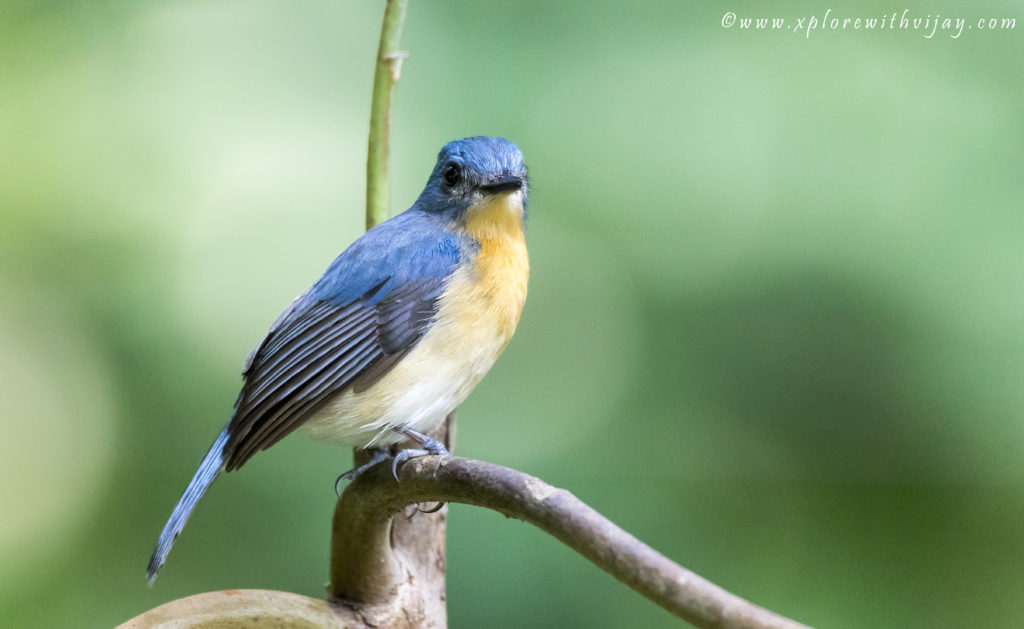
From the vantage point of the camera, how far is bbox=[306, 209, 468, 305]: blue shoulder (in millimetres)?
2367

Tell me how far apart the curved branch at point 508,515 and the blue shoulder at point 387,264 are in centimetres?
50

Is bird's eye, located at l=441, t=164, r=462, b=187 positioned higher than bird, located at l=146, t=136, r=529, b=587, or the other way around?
bird's eye, located at l=441, t=164, r=462, b=187

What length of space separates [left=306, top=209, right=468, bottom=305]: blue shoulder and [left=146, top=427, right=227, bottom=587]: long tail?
427 millimetres

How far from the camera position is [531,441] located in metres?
3.21

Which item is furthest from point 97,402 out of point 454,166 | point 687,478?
point 687,478

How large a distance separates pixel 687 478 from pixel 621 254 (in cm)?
72

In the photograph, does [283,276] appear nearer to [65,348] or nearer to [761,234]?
[65,348]

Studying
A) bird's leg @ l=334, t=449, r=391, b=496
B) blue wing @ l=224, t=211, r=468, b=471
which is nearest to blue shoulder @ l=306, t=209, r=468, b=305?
blue wing @ l=224, t=211, r=468, b=471

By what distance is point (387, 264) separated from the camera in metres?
2.40

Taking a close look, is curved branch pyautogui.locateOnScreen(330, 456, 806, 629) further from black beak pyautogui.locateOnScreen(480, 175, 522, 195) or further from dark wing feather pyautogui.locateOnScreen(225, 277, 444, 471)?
black beak pyautogui.locateOnScreen(480, 175, 522, 195)

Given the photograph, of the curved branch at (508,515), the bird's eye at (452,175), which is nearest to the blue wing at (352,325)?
the bird's eye at (452,175)

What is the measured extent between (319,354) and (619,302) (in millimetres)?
1246

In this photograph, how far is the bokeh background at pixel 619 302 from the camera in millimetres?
2812

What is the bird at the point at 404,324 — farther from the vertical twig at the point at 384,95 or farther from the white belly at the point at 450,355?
the vertical twig at the point at 384,95
